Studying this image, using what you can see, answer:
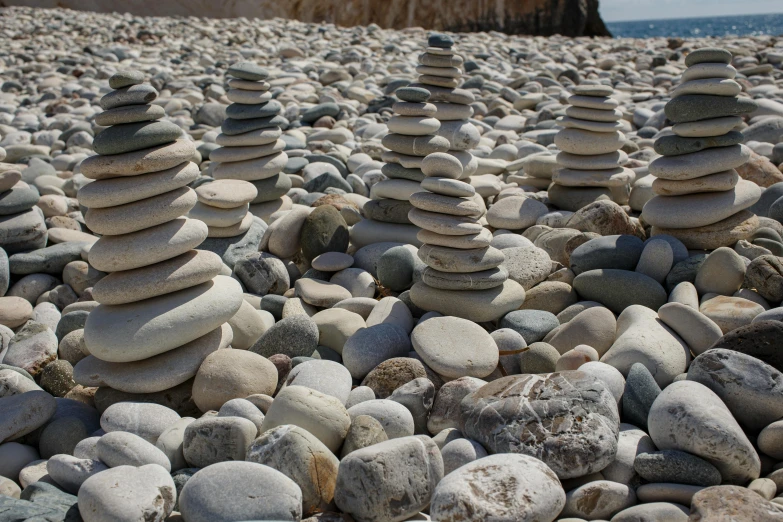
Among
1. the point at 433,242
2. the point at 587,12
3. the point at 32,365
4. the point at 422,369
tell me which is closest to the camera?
the point at 422,369

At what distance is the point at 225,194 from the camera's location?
500cm

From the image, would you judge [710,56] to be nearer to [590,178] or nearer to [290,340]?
[590,178]

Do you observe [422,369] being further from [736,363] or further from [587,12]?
[587,12]

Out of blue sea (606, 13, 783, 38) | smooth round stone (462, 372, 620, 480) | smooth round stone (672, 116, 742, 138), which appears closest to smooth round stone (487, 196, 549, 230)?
smooth round stone (672, 116, 742, 138)

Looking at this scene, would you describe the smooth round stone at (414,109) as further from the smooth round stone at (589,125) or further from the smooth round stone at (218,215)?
the smooth round stone at (218,215)

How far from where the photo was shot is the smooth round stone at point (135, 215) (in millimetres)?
3506

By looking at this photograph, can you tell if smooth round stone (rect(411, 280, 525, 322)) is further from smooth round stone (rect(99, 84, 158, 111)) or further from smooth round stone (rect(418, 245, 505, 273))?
smooth round stone (rect(99, 84, 158, 111))

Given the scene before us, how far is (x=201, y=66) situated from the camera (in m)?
11.8

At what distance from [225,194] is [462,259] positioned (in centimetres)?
186

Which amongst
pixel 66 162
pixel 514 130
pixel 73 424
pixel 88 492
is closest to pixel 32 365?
pixel 73 424

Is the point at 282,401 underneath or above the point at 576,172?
underneath

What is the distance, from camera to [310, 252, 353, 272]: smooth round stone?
4.70 metres

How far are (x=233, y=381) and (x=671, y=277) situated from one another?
2557 millimetres

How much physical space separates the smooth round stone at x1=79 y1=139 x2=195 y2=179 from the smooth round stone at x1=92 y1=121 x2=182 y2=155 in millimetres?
33
